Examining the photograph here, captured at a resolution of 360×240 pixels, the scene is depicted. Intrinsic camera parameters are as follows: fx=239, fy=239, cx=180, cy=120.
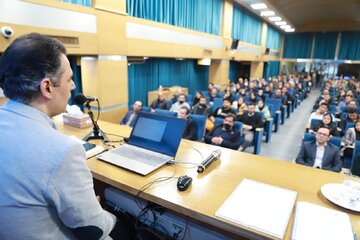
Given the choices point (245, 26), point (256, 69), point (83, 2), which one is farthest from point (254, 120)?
point (256, 69)

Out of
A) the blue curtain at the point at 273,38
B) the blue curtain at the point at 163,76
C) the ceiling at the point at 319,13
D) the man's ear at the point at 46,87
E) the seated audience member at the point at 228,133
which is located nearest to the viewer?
the man's ear at the point at 46,87

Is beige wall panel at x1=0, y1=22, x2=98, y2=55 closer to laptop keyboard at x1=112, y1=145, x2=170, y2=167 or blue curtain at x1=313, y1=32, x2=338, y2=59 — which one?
laptop keyboard at x1=112, y1=145, x2=170, y2=167

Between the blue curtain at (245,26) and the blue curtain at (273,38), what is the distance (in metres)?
1.81

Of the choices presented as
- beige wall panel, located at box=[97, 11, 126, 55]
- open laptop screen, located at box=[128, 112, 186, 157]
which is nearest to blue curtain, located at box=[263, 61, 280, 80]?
beige wall panel, located at box=[97, 11, 126, 55]

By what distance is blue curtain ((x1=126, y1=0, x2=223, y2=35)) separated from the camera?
231 inches

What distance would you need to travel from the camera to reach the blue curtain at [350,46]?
52.3 ft

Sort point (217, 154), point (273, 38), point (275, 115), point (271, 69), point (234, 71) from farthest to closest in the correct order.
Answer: point (271, 69)
point (273, 38)
point (234, 71)
point (275, 115)
point (217, 154)

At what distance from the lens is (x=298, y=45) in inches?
699

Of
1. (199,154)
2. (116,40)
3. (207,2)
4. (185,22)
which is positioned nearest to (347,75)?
(207,2)

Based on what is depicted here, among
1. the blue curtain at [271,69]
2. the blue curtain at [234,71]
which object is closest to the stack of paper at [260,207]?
the blue curtain at [234,71]

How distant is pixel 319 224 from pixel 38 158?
1.13 m

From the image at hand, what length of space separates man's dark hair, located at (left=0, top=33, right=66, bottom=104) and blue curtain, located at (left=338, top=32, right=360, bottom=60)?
19835 mm

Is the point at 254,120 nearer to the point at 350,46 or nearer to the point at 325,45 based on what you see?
the point at 325,45

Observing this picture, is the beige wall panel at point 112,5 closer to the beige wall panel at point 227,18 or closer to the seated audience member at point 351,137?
the seated audience member at point 351,137
